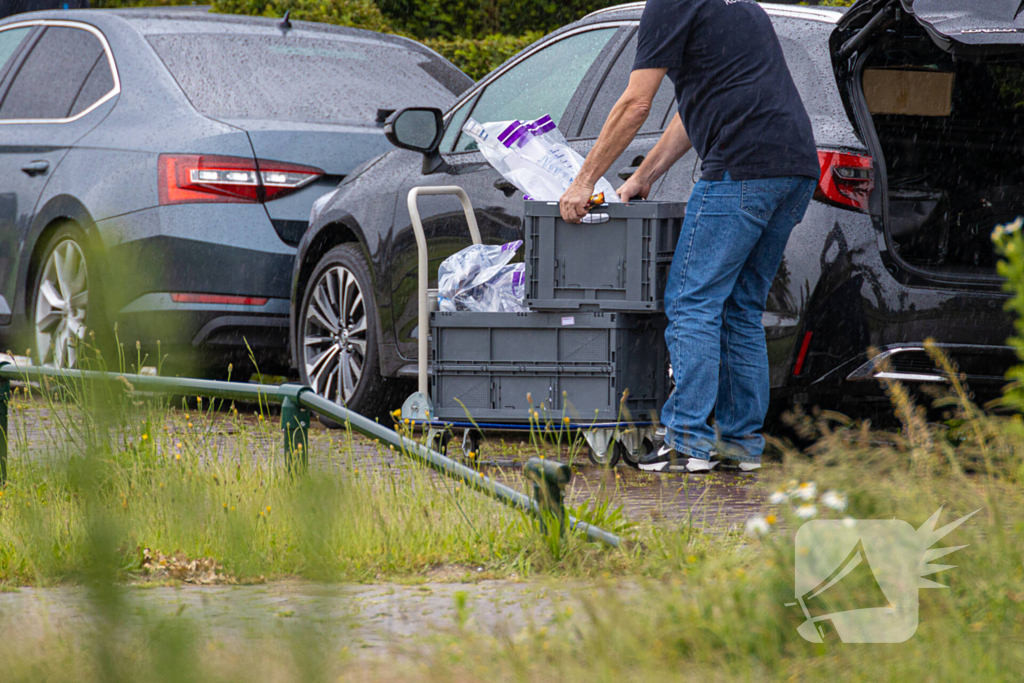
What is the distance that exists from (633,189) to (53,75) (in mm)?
3831

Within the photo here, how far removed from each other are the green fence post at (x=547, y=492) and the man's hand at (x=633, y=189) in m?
1.87

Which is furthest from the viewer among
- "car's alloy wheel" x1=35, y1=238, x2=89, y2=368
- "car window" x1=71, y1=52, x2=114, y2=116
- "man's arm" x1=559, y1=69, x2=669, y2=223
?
"car window" x1=71, y1=52, x2=114, y2=116

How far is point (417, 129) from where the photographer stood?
5.79 meters

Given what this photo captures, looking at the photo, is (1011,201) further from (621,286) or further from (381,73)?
(381,73)

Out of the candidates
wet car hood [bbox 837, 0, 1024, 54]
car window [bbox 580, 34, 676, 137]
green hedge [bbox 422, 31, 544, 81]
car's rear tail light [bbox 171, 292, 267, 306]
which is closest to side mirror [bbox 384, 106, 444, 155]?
car window [bbox 580, 34, 676, 137]

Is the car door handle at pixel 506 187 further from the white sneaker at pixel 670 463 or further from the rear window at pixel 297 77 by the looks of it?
the rear window at pixel 297 77

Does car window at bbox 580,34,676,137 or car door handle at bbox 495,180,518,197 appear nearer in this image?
car window at bbox 580,34,676,137

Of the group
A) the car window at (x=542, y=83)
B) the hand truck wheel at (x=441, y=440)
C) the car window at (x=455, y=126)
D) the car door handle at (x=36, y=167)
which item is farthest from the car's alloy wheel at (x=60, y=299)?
the hand truck wheel at (x=441, y=440)

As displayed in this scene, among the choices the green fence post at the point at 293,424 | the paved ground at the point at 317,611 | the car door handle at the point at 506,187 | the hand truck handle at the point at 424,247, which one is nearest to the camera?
the paved ground at the point at 317,611

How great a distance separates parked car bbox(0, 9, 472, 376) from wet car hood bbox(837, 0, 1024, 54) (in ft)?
9.65

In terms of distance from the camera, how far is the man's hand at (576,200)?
467cm

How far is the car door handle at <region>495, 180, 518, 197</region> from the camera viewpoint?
5461 millimetres

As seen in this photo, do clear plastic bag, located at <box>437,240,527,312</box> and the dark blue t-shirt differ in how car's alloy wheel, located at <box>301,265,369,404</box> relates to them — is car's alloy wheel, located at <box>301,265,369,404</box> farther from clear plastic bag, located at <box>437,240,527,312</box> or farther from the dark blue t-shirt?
the dark blue t-shirt

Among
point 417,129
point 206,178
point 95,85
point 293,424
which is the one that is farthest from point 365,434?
point 95,85
